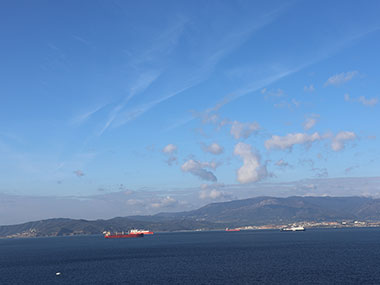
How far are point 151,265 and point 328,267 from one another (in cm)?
8214

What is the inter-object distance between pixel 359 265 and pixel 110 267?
113 m

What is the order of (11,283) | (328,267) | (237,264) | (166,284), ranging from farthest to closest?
1. (237,264)
2. (328,267)
3. (11,283)
4. (166,284)

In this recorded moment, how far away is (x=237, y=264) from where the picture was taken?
17425 cm

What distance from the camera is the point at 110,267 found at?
586ft

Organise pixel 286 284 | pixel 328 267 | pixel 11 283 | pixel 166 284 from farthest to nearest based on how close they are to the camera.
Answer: pixel 328 267, pixel 11 283, pixel 166 284, pixel 286 284

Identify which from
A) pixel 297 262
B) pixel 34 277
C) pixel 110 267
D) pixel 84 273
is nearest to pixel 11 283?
pixel 34 277

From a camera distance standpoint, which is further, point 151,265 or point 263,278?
point 151,265

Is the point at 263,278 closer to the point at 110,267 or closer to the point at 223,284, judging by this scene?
the point at 223,284

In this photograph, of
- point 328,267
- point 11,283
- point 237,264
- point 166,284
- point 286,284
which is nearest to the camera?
point 286,284

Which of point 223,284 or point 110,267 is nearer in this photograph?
point 223,284

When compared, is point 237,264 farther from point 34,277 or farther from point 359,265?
point 34,277

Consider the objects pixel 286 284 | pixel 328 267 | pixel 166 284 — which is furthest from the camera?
pixel 328 267

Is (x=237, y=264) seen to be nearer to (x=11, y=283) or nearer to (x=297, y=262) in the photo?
(x=297, y=262)

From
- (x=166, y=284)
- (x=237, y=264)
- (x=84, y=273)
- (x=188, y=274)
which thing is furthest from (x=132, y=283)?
(x=237, y=264)
